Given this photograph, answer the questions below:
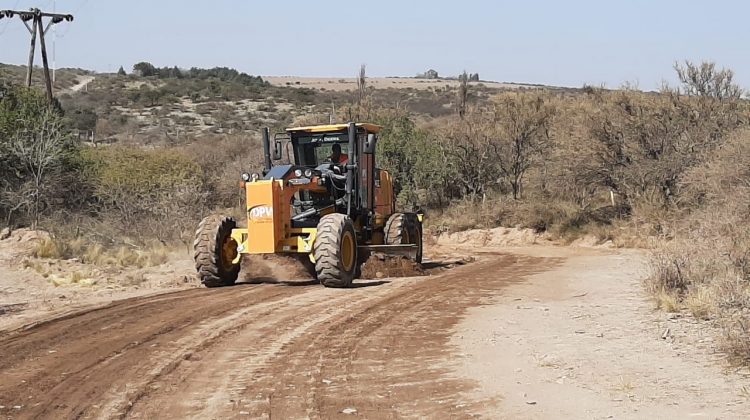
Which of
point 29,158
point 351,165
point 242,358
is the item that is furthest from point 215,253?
point 29,158

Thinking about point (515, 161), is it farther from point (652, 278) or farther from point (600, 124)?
point (652, 278)

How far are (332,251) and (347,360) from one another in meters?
5.48

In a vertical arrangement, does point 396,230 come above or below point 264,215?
below

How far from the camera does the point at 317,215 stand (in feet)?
52.1

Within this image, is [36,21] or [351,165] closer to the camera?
[351,165]

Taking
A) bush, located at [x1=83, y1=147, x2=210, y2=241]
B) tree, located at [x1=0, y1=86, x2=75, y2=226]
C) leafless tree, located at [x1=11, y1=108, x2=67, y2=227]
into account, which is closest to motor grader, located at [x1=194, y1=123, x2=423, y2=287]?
bush, located at [x1=83, y1=147, x2=210, y2=241]

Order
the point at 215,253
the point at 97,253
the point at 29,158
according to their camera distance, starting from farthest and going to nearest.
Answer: the point at 29,158 → the point at 97,253 → the point at 215,253

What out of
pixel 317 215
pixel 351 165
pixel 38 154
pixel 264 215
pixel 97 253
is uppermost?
pixel 38 154

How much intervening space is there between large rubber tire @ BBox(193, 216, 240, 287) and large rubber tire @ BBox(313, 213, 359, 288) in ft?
6.19

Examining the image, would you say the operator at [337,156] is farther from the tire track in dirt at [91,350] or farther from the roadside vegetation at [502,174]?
the roadside vegetation at [502,174]

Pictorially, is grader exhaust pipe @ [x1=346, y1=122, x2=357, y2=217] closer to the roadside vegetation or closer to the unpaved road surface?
the unpaved road surface

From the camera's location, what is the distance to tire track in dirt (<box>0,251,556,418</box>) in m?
7.05

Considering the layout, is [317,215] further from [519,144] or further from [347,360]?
[519,144]

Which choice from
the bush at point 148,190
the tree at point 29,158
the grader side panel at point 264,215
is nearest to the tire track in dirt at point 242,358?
the grader side panel at point 264,215
